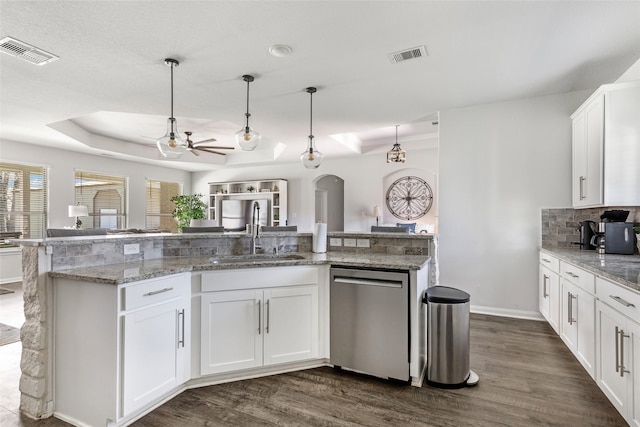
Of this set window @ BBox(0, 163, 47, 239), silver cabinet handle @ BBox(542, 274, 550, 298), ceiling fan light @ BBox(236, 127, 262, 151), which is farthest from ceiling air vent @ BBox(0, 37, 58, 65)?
silver cabinet handle @ BBox(542, 274, 550, 298)

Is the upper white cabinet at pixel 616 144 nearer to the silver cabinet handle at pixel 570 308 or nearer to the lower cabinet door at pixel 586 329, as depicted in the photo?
the silver cabinet handle at pixel 570 308

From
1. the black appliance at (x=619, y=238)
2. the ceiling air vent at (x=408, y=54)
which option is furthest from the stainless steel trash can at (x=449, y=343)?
the ceiling air vent at (x=408, y=54)

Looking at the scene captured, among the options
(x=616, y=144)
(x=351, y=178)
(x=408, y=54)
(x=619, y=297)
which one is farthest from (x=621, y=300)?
(x=351, y=178)

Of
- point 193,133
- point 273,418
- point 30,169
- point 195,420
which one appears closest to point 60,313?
point 195,420

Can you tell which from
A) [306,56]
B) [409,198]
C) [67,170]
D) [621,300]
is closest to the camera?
[621,300]

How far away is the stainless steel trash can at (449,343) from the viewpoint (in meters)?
2.33

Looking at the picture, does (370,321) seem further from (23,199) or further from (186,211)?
(23,199)

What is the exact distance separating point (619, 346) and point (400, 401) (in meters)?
1.28

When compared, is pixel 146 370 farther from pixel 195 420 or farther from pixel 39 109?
pixel 39 109

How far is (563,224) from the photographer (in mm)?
3717

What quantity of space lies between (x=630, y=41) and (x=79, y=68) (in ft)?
15.8

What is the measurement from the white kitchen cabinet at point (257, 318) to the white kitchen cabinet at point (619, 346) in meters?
1.84

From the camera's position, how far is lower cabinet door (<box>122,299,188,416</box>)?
1.87m

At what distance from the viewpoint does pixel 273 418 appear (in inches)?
77.9
